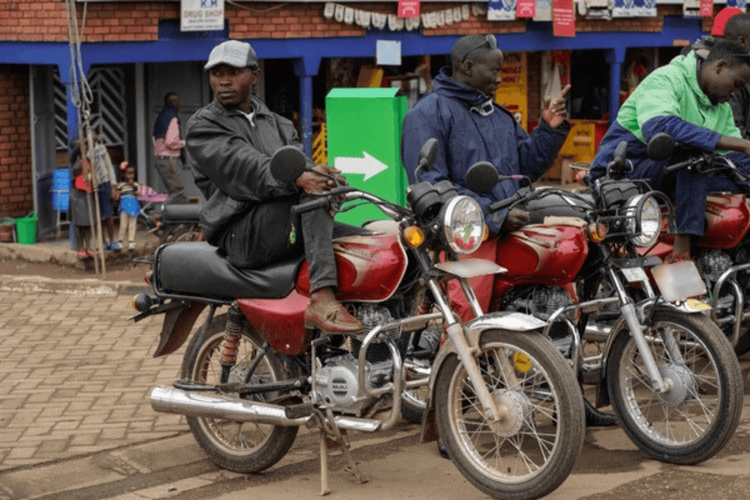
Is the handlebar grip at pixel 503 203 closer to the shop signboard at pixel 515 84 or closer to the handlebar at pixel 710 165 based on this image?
the handlebar at pixel 710 165

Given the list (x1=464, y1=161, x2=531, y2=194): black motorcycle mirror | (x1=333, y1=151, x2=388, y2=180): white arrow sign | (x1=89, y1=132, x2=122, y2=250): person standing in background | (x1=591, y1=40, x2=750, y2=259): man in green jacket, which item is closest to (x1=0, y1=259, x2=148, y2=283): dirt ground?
(x1=89, y1=132, x2=122, y2=250): person standing in background

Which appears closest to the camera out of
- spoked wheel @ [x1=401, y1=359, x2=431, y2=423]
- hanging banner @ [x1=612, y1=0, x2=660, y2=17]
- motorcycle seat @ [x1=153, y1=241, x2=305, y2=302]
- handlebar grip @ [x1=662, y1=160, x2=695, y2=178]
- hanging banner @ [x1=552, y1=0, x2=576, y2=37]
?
motorcycle seat @ [x1=153, y1=241, x2=305, y2=302]

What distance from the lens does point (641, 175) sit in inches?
289

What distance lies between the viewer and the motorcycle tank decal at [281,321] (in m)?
5.82

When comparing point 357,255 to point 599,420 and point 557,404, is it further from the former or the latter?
point 599,420

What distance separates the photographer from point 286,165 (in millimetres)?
5375

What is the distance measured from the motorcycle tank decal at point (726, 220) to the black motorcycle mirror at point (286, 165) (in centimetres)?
281

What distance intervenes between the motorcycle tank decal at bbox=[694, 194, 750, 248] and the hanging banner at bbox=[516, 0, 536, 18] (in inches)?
485

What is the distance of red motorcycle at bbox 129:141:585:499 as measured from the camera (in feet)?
17.4

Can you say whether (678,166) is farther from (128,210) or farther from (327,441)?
(128,210)

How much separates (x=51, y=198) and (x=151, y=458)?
10142 millimetres

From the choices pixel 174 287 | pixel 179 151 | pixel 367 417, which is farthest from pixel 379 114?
pixel 179 151

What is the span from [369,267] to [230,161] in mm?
769

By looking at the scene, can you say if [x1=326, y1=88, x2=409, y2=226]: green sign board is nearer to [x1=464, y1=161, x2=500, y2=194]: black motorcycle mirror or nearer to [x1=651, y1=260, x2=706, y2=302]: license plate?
[x1=651, y1=260, x2=706, y2=302]: license plate
